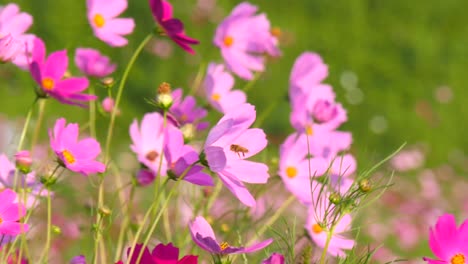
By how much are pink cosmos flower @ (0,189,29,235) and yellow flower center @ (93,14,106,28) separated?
1.67 feet

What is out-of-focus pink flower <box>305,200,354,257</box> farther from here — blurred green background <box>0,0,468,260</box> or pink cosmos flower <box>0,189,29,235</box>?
blurred green background <box>0,0,468,260</box>

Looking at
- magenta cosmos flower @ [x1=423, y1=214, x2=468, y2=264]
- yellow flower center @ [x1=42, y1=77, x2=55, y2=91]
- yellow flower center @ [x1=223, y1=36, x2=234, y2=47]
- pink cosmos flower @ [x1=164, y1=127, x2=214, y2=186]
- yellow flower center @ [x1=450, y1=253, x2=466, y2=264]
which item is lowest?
yellow flower center @ [x1=223, y1=36, x2=234, y2=47]

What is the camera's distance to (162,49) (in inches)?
251

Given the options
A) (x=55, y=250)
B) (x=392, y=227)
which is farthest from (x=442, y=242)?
(x=392, y=227)

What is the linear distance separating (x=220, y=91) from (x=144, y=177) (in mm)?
274

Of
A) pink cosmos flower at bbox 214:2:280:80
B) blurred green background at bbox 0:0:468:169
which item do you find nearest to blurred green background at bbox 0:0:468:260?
blurred green background at bbox 0:0:468:169

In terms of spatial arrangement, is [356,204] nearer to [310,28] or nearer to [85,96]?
[85,96]

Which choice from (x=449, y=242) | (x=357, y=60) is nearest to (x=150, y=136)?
(x=449, y=242)

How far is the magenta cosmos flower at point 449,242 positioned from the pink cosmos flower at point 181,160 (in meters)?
0.28

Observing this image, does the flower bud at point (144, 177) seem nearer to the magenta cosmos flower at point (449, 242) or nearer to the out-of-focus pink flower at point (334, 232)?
the out-of-focus pink flower at point (334, 232)

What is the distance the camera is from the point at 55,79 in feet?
3.87

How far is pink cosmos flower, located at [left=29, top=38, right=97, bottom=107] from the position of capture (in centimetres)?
116

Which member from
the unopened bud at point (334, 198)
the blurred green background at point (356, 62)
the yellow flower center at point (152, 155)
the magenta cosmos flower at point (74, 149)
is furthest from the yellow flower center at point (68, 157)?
the blurred green background at point (356, 62)

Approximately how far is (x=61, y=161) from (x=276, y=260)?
0.32 metres
